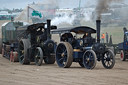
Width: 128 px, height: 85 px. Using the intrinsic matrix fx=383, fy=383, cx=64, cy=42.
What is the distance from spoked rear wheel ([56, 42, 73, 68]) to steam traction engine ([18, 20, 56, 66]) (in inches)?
38.8

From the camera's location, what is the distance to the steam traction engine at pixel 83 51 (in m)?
15.0

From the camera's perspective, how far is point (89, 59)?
1496 cm

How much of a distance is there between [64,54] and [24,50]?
282 cm

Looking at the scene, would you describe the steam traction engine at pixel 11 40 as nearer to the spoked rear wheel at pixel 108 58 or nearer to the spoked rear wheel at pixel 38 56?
the spoked rear wheel at pixel 38 56

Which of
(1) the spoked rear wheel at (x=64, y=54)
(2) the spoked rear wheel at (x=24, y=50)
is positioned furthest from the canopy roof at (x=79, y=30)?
(2) the spoked rear wheel at (x=24, y=50)

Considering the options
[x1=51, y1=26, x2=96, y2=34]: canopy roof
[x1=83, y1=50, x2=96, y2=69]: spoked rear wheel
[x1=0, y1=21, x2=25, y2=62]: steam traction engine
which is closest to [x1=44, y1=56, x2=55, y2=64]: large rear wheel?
[x1=0, y1=21, x2=25, y2=62]: steam traction engine

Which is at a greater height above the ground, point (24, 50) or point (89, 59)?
point (24, 50)

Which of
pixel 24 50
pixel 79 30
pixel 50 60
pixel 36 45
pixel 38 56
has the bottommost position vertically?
pixel 50 60

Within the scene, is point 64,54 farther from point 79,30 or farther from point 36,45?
point 36,45

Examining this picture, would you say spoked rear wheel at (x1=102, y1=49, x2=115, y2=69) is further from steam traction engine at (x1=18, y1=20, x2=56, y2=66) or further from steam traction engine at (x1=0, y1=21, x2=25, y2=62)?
steam traction engine at (x1=0, y1=21, x2=25, y2=62)

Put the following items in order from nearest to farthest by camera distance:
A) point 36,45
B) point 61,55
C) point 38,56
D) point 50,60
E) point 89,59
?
point 89,59 → point 61,55 → point 38,56 → point 36,45 → point 50,60

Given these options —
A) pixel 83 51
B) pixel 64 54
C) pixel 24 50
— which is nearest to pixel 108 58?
pixel 83 51

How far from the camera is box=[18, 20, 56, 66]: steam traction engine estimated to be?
17.3m

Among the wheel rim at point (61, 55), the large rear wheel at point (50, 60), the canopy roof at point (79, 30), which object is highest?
the canopy roof at point (79, 30)
